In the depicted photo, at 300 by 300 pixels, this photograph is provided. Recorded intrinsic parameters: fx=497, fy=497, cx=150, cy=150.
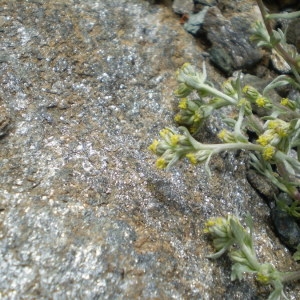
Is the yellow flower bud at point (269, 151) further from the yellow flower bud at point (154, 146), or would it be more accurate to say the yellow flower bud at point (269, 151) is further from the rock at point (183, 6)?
the rock at point (183, 6)

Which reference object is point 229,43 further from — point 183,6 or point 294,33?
point 294,33

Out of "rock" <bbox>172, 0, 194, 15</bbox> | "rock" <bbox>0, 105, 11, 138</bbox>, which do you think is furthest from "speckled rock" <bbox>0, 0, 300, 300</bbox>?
"rock" <bbox>172, 0, 194, 15</bbox>

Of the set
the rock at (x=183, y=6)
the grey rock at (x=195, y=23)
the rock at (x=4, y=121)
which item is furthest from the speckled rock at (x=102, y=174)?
the rock at (x=183, y=6)

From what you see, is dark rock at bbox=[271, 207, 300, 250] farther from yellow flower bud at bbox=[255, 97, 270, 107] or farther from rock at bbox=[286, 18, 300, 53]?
rock at bbox=[286, 18, 300, 53]

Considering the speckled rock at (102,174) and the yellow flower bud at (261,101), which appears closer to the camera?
the speckled rock at (102,174)

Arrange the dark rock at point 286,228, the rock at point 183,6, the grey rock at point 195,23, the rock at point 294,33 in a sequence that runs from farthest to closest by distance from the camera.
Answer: the rock at point 294,33 → the rock at point 183,6 → the grey rock at point 195,23 → the dark rock at point 286,228

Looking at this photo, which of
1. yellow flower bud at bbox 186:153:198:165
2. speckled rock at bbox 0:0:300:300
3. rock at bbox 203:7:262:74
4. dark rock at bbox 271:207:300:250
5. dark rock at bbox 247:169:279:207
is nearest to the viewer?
speckled rock at bbox 0:0:300:300
